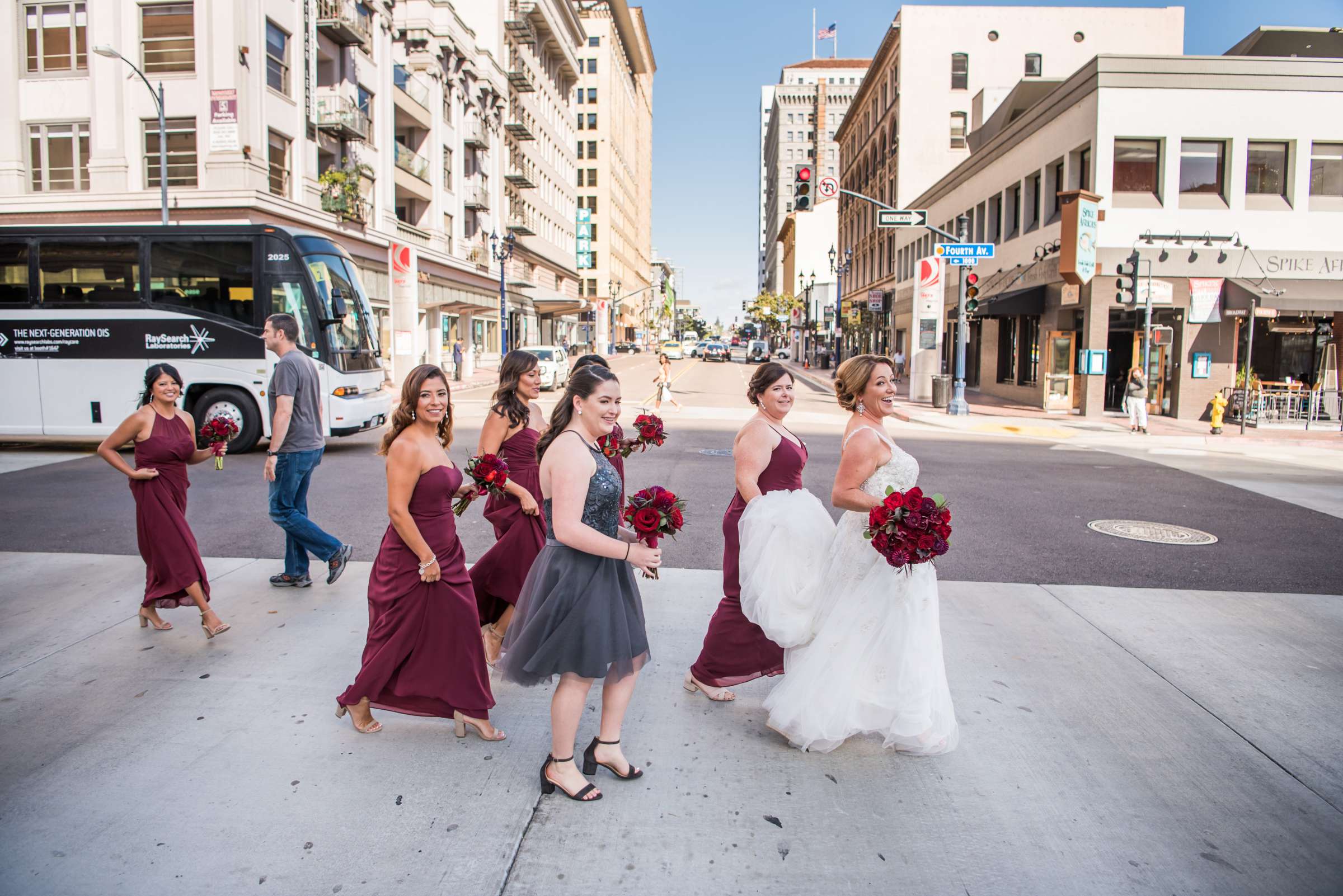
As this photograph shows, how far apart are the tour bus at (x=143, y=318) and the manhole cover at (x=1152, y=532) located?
36.4ft

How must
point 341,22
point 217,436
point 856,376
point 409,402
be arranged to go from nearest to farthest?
1. point 409,402
2. point 856,376
3. point 217,436
4. point 341,22

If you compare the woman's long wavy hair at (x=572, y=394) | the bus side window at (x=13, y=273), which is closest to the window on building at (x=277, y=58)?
the bus side window at (x=13, y=273)

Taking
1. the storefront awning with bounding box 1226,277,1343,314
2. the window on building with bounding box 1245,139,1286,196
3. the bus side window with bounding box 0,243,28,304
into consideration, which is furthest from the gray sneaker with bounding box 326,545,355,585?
the window on building with bounding box 1245,139,1286,196

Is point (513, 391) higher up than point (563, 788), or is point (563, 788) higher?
point (513, 391)

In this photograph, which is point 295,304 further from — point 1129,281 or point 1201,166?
point 1201,166

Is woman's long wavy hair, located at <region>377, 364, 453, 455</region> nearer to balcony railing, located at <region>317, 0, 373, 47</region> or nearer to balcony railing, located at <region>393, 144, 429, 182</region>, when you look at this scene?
balcony railing, located at <region>317, 0, 373, 47</region>

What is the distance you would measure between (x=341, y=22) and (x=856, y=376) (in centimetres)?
3299

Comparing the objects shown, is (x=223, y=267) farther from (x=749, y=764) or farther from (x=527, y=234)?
(x=527, y=234)

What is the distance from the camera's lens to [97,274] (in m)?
14.0

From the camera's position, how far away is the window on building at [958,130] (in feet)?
155

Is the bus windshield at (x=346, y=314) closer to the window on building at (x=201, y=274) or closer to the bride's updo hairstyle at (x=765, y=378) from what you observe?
the window on building at (x=201, y=274)

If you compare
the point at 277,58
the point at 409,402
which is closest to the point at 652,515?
the point at 409,402

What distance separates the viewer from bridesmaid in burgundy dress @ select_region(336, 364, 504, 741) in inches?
159

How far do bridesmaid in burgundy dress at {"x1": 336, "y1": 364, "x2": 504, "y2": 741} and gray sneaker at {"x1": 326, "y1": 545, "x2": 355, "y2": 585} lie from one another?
258cm
